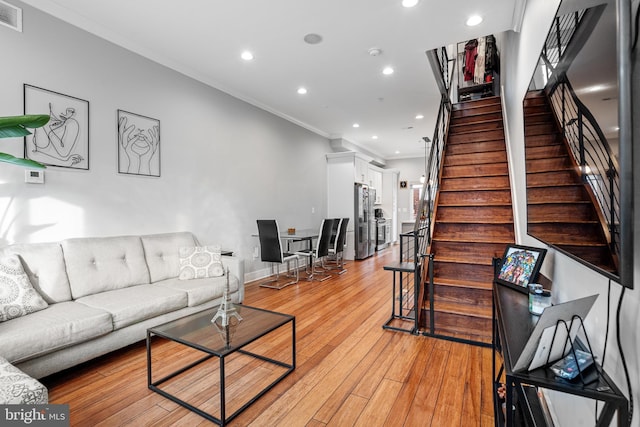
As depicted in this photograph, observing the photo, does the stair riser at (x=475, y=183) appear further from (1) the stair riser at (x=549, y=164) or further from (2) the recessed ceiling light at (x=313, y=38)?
(2) the recessed ceiling light at (x=313, y=38)

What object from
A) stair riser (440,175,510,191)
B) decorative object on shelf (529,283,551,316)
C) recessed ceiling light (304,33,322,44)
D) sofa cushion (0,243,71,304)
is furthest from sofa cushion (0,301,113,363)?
stair riser (440,175,510,191)

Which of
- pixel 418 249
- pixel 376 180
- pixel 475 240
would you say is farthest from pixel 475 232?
pixel 376 180

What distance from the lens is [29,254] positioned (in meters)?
2.46

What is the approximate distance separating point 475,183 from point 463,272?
1409mm

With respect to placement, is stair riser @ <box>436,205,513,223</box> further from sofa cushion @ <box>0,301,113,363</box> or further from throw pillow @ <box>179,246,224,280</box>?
sofa cushion @ <box>0,301,113,363</box>

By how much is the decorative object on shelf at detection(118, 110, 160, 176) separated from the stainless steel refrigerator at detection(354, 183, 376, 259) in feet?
14.5

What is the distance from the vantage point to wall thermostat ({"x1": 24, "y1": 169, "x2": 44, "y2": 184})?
8.59 ft

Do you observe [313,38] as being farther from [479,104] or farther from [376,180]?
[376,180]

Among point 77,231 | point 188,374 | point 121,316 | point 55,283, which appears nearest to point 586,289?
point 188,374

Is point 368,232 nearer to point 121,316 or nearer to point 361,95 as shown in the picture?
point 361,95

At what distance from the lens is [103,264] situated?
286 centimetres

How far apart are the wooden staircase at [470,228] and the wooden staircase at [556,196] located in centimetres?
130

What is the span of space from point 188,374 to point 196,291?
87cm

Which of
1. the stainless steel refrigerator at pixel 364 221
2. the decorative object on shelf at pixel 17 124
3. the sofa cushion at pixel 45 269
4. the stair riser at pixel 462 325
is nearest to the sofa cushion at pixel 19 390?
the decorative object on shelf at pixel 17 124
